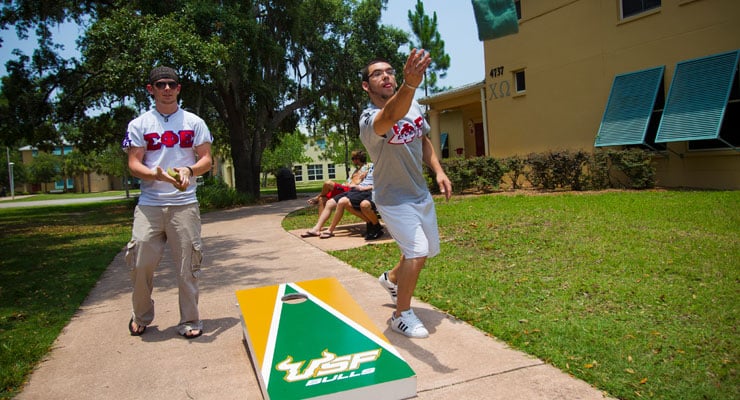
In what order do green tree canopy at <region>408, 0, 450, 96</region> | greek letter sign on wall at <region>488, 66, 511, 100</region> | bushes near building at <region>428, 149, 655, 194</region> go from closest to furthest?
bushes near building at <region>428, 149, 655, 194</region>
greek letter sign on wall at <region>488, 66, 511, 100</region>
green tree canopy at <region>408, 0, 450, 96</region>

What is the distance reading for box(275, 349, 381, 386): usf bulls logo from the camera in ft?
8.99

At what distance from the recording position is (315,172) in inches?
2616

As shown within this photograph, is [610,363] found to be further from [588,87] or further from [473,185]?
[588,87]

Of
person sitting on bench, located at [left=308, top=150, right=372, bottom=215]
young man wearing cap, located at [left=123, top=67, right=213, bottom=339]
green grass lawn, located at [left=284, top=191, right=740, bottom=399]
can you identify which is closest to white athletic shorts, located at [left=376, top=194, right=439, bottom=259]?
green grass lawn, located at [left=284, top=191, right=740, bottom=399]

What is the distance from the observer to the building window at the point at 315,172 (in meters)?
66.1

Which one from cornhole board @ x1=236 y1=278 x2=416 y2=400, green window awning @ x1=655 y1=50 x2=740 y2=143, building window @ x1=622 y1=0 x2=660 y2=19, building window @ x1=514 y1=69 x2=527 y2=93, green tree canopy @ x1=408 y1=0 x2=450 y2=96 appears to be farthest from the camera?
green tree canopy @ x1=408 y1=0 x2=450 y2=96

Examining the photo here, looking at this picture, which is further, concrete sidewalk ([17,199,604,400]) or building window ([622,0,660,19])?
building window ([622,0,660,19])

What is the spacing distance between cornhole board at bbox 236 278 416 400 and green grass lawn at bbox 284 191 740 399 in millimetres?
1113

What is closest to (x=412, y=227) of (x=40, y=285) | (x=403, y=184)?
(x=403, y=184)

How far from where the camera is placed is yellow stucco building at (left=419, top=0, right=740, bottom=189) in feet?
37.4

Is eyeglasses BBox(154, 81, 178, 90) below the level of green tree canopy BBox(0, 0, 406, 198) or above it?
below

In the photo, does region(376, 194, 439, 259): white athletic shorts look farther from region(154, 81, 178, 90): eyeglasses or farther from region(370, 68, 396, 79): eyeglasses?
region(154, 81, 178, 90): eyeglasses

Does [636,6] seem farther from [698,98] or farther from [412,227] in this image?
[412,227]

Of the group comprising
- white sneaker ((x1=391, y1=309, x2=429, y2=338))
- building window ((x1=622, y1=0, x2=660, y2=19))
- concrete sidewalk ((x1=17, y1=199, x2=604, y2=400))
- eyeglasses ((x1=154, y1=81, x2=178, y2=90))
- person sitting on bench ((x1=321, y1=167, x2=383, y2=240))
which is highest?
building window ((x1=622, y1=0, x2=660, y2=19))
